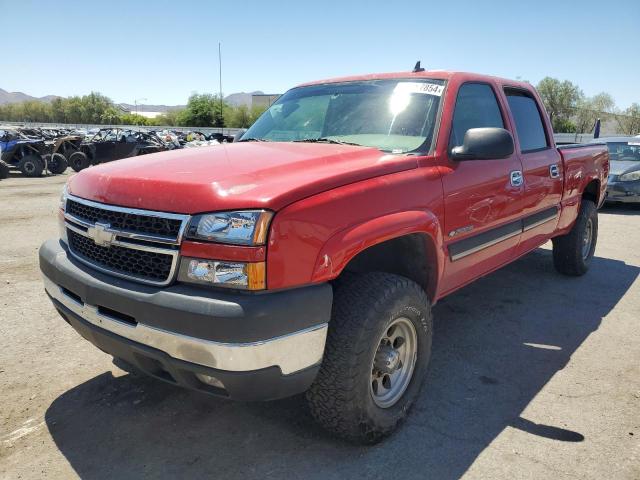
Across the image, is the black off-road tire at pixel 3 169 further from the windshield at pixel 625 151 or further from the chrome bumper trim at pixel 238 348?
the windshield at pixel 625 151

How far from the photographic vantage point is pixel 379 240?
2.47 m

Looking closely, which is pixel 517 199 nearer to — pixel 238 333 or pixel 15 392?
pixel 238 333

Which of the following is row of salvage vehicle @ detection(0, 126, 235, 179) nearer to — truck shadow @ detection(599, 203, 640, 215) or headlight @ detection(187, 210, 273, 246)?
truck shadow @ detection(599, 203, 640, 215)

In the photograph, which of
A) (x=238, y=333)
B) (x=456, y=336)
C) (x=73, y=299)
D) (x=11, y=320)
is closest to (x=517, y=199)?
(x=456, y=336)

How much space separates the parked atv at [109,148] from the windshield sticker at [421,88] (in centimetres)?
1761

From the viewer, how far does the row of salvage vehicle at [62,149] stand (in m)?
16.8

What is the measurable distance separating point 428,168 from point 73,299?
2.05m

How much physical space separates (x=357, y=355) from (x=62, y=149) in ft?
64.1

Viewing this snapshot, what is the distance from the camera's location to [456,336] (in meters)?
4.04

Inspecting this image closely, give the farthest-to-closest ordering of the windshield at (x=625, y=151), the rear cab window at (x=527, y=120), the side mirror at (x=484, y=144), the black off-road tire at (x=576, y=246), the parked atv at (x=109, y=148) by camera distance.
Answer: the parked atv at (x=109, y=148) < the windshield at (x=625, y=151) < the black off-road tire at (x=576, y=246) < the rear cab window at (x=527, y=120) < the side mirror at (x=484, y=144)

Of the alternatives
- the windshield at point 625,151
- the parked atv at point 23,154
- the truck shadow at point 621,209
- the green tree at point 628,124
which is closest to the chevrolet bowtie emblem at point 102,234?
the truck shadow at point 621,209

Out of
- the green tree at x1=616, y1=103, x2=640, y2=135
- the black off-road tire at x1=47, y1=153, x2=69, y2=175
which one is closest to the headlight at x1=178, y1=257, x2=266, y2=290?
the black off-road tire at x1=47, y1=153, x2=69, y2=175

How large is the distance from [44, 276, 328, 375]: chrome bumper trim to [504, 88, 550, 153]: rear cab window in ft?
8.90

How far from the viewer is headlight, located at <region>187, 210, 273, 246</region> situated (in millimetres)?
2037
